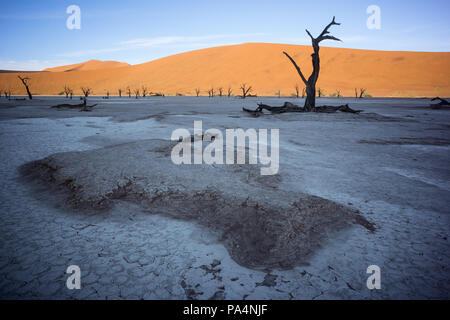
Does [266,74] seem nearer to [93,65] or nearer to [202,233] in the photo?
[202,233]

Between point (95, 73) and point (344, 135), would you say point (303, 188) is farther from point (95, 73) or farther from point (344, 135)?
point (95, 73)

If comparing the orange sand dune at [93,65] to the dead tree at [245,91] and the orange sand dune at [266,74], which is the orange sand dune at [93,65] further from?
the dead tree at [245,91]

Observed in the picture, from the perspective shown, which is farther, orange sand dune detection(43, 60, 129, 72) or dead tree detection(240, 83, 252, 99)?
orange sand dune detection(43, 60, 129, 72)

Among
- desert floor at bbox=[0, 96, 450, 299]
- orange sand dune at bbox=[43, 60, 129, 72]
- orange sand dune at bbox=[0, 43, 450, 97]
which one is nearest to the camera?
desert floor at bbox=[0, 96, 450, 299]

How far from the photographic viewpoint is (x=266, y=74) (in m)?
55.2

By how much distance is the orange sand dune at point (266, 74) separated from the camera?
4372 cm

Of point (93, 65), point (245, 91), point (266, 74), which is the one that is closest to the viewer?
point (245, 91)

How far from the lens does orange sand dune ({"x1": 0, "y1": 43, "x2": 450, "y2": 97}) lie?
43.7m

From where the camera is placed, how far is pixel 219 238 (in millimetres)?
1942

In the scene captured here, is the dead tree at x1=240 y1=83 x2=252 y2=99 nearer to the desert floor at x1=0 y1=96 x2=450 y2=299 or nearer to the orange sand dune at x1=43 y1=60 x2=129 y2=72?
the desert floor at x1=0 y1=96 x2=450 y2=299

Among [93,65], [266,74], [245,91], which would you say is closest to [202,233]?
[245,91]

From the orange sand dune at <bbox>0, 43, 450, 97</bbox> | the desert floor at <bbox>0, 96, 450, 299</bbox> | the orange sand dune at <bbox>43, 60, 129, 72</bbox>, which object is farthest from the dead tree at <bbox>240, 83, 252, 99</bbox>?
the orange sand dune at <bbox>43, 60, 129, 72</bbox>
